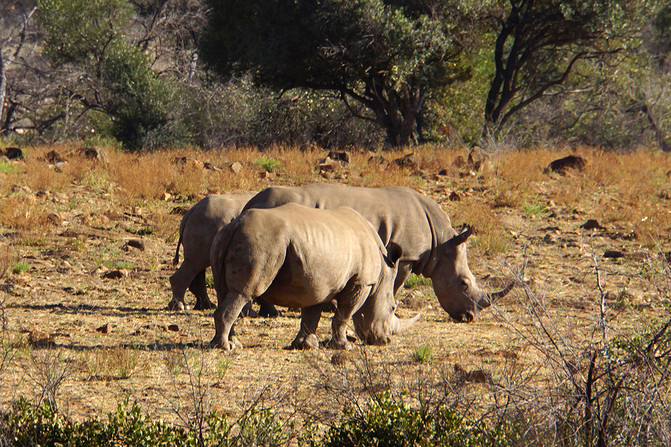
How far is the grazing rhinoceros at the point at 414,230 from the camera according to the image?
26.9 feet

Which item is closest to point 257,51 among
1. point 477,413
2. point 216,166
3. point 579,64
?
point 216,166

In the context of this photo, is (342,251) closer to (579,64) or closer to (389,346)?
(389,346)

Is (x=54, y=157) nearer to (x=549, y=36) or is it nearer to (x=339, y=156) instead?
(x=339, y=156)

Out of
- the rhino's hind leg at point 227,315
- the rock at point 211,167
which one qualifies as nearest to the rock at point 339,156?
the rock at point 211,167

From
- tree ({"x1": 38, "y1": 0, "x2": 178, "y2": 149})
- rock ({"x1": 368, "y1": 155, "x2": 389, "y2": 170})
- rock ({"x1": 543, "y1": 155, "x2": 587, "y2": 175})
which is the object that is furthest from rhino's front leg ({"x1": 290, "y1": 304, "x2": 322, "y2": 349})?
tree ({"x1": 38, "y1": 0, "x2": 178, "y2": 149})

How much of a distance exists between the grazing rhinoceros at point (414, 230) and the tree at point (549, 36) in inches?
434

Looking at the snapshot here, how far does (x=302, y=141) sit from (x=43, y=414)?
A: 19.1 meters

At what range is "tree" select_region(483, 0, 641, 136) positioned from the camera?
19953 mm

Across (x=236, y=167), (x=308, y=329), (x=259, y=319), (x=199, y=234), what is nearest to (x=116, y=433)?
(x=308, y=329)

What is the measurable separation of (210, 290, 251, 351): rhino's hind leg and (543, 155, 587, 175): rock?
11219mm

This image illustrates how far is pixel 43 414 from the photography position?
166 inches

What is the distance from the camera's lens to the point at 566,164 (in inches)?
646

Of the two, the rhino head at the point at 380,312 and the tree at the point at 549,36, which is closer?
the rhino head at the point at 380,312

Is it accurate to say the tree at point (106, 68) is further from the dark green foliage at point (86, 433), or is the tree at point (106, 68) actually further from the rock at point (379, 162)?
the dark green foliage at point (86, 433)
